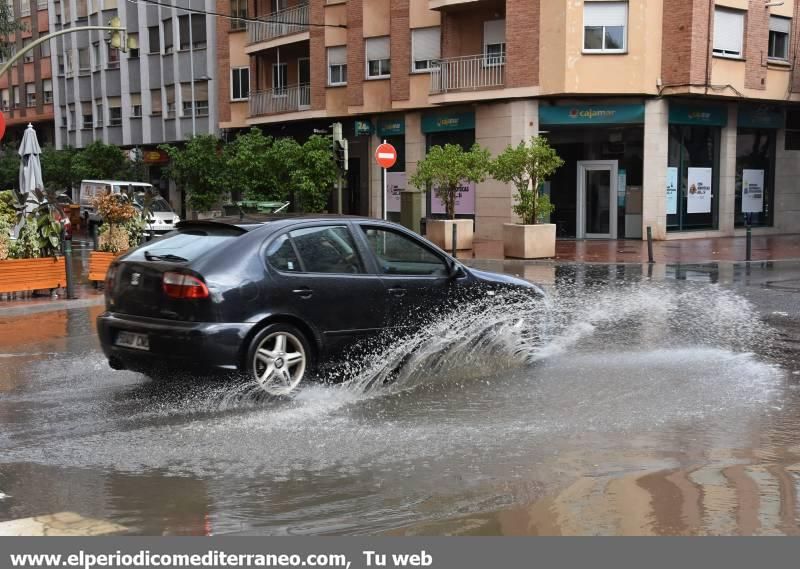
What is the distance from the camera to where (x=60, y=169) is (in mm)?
49688

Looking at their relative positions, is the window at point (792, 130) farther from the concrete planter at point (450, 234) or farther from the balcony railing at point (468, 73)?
the concrete planter at point (450, 234)

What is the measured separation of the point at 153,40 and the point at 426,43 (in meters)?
21.8

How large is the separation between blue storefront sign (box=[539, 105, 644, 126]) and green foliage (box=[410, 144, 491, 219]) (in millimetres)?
Result: 6057

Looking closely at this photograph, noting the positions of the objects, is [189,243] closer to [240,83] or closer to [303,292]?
[303,292]

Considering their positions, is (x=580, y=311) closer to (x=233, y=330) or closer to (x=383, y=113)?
(x=233, y=330)

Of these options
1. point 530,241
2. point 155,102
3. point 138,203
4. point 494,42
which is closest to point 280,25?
point 494,42

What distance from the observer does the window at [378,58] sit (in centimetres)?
3466

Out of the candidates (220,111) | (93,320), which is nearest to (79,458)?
(93,320)

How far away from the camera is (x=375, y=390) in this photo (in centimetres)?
769

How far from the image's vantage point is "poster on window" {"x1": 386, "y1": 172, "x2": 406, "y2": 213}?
34344mm

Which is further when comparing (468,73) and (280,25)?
(280,25)

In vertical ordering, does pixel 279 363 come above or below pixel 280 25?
below

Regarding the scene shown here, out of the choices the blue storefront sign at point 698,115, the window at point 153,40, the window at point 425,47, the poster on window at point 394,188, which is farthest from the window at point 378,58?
the window at point 153,40

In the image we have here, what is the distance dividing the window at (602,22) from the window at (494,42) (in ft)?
9.56
